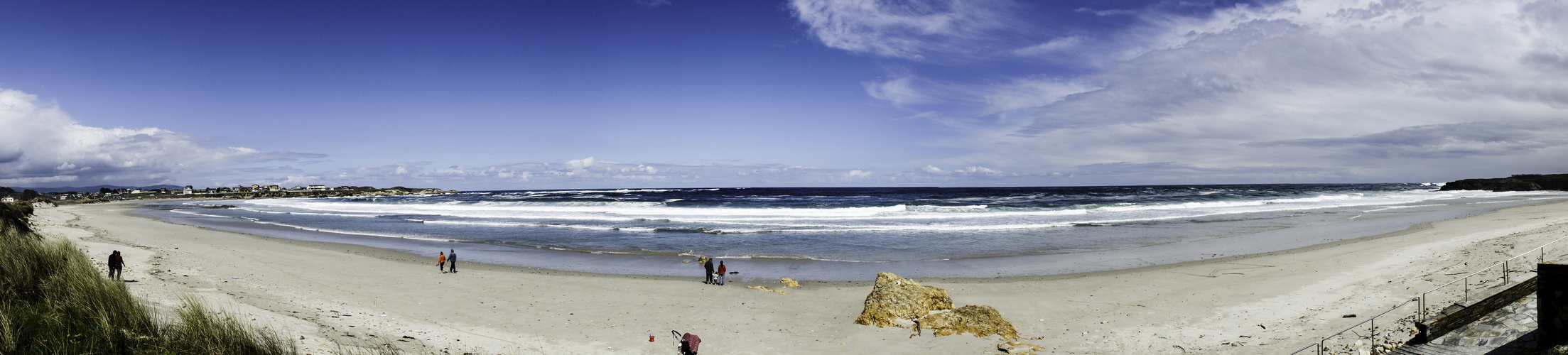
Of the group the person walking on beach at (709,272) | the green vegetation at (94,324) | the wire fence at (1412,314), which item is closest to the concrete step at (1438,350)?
the wire fence at (1412,314)

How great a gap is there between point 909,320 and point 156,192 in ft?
528

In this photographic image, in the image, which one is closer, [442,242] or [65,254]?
[65,254]

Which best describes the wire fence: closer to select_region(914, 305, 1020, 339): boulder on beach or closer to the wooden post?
the wooden post

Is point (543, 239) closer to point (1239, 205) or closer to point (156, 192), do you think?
point (1239, 205)

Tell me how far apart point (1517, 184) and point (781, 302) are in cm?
10965

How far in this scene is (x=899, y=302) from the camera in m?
9.88

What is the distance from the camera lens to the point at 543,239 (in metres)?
25.4

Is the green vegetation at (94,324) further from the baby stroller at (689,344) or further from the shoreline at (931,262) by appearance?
the shoreline at (931,262)

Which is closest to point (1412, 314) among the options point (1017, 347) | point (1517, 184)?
point (1017, 347)

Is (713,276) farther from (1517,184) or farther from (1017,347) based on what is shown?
(1517,184)

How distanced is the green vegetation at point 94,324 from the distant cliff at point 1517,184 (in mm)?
112322

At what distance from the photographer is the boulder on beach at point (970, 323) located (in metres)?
9.22

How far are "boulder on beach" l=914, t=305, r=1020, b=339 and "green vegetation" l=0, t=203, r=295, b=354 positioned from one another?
Answer: 8.22 m

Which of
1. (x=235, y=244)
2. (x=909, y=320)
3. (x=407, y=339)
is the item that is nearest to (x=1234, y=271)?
(x=909, y=320)
